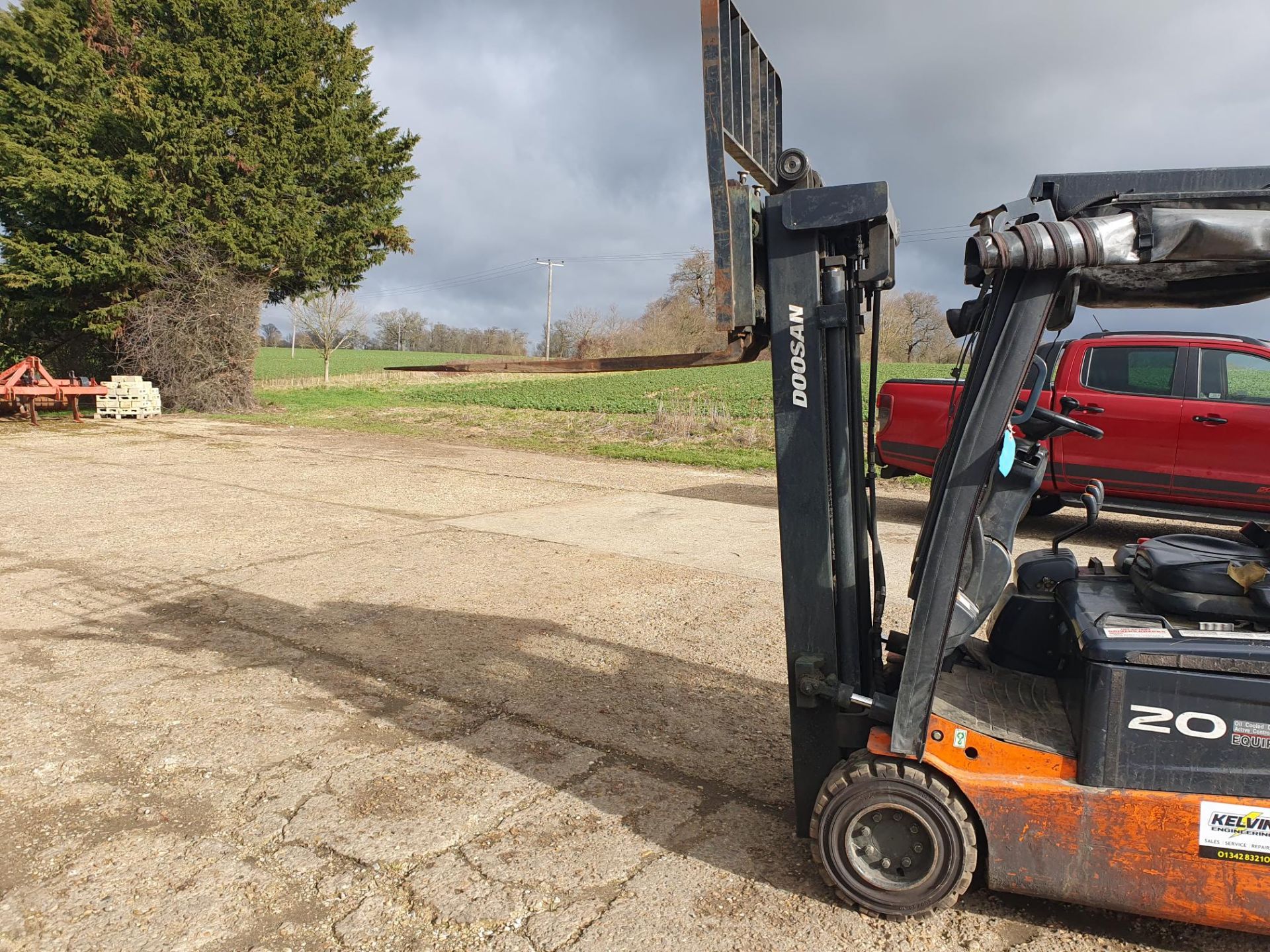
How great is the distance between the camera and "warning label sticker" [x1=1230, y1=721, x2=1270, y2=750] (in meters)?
2.45

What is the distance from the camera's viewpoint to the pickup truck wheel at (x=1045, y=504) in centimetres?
911

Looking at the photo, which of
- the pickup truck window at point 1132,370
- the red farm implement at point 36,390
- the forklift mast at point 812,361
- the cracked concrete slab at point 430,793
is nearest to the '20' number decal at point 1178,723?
the forklift mast at point 812,361

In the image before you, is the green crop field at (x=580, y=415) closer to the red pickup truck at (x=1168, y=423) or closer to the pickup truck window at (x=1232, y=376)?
the red pickup truck at (x=1168, y=423)

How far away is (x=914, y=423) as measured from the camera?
31.0 feet

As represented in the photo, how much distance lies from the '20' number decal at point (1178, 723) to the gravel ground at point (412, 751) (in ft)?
2.56

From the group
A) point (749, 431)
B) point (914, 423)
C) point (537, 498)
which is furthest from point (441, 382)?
point (914, 423)

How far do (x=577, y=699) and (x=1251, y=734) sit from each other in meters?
3.09

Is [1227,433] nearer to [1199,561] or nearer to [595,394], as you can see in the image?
[1199,561]

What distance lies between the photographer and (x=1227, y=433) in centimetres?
A: 815

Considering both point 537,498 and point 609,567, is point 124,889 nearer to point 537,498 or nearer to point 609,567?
point 609,567

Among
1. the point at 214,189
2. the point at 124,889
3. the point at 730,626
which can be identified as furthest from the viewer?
the point at 214,189

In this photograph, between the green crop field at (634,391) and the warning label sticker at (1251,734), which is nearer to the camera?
the warning label sticker at (1251,734)

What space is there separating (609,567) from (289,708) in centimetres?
361

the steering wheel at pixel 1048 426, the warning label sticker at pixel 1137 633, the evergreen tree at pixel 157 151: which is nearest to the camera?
the warning label sticker at pixel 1137 633
